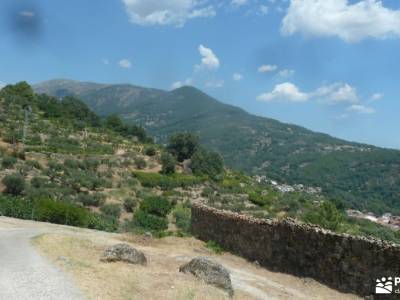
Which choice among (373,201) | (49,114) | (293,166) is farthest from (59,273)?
(293,166)

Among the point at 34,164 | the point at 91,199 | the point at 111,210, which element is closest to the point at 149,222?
the point at 111,210

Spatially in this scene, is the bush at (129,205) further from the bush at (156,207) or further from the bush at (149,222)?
the bush at (149,222)

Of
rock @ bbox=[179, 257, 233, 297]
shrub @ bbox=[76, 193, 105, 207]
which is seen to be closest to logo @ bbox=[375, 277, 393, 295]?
rock @ bbox=[179, 257, 233, 297]

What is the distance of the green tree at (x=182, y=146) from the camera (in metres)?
77.7

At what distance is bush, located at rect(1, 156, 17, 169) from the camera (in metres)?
46.5

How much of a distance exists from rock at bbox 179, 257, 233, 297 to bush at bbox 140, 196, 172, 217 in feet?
93.0

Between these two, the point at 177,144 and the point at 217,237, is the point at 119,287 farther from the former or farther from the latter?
the point at 177,144

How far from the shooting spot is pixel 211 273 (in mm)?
12656

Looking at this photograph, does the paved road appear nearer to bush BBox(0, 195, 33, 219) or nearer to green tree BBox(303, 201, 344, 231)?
bush BBox(0, 195, 33, 219)

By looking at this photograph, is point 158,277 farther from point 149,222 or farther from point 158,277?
point 149,222

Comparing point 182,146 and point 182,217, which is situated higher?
point 182,146

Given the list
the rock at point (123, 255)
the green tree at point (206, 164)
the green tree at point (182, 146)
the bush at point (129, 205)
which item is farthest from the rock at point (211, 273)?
the green tree at point (182, 146)

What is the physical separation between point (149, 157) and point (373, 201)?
86.1 m

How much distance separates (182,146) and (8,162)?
34.6 m
